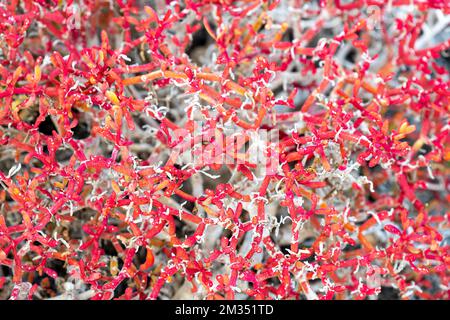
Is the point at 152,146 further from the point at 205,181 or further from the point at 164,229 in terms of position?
the point at 164,229

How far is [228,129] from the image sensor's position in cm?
123

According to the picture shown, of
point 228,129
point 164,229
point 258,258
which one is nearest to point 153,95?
point 228,129

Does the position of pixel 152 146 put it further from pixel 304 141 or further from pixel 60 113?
pixel 304 141

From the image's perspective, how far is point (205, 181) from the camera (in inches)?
57.8

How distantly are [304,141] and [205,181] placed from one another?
409 mm

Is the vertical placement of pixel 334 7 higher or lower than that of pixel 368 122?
higher

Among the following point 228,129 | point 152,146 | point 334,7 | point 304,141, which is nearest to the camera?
point 304,141

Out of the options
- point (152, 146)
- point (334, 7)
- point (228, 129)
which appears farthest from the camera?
point (152, 146)

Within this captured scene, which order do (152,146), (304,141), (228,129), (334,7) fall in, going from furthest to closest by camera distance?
(152,146) → (334,7) → (228,129) → (304,141)

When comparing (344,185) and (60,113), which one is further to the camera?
(344,185)

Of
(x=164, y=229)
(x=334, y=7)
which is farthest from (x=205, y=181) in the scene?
(x=334, y=7)
